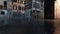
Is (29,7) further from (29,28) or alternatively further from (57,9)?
(29,28)

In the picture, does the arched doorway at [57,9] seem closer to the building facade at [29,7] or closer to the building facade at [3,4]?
the building facade at [29,7]

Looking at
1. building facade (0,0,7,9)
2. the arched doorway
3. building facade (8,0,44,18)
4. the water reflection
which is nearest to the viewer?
the water reflection

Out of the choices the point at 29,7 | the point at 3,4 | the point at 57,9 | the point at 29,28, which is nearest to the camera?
the point at 29,28

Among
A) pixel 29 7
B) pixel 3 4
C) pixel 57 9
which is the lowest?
pixel 57 9

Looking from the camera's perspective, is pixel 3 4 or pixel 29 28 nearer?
pixel 29 28

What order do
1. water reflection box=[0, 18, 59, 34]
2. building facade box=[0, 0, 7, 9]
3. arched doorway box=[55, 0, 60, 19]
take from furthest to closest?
1. arched doorway box=[55, 0, 60, 19]
2. building facade box=[0, 0, 7, 9]
3. water reflection box=[0, 18, 59, 34]

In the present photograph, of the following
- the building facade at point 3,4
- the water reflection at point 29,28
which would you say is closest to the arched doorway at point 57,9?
the building facade at point 3,4

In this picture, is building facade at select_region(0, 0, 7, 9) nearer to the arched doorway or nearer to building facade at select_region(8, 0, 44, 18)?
building facade at select_region(8, 0, 44, 18)

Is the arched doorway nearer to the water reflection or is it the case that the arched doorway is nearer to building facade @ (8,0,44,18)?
building facade @ (8,0,44,18)

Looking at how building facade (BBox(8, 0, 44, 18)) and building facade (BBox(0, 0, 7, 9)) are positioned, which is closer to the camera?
building facade (BBox(0, 0, 7, 9))

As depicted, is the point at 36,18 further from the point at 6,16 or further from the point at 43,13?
the point at 6,16

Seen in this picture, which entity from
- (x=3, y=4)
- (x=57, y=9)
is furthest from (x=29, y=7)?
(x=57, y=9)

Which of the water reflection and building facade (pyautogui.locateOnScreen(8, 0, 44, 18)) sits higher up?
building facade (pyautogui.locateOnScreen(8, 0, 44, 18))

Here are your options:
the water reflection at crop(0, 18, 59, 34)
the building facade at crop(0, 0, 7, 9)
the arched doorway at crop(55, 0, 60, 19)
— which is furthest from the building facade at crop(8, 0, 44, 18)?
the water reflection at crop(0, 18, 59, 34)
